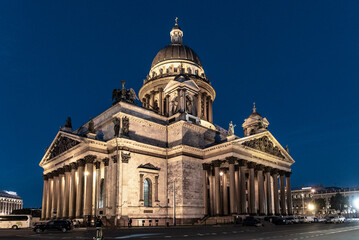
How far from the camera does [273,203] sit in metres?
57.2

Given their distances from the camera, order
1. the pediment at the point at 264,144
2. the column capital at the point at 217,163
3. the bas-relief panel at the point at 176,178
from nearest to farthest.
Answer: the bas-relief panel at the point at 176,178 → the column capital at the point at 217,163 → the pediment at the point at 264,144

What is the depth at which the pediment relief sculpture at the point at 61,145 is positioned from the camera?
48.5 m

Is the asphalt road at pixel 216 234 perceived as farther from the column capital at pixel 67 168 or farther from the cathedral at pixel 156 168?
the column capital at pixel 67 168

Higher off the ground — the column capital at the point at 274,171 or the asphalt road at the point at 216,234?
the column capital at the point at 274,171

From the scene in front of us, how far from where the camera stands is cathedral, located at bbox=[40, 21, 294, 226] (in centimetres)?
4279

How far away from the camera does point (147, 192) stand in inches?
1800

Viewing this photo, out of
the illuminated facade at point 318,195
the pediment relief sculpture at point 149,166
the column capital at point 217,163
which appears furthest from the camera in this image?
the illuminated facade at point 318,195

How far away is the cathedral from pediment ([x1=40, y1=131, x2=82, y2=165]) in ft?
0.51

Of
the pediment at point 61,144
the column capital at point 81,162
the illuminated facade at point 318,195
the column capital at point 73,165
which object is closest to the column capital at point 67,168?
the column capital at point 73,165

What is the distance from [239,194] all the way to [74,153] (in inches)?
973

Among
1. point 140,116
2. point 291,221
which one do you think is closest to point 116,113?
point 140,116

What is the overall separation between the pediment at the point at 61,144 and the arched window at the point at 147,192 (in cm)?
1098

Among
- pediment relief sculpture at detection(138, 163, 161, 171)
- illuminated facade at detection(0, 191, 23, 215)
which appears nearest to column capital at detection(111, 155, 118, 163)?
pediment relief sculpture at detection(138, 163, 161, 171)

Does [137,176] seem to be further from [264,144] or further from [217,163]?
[264,144]
